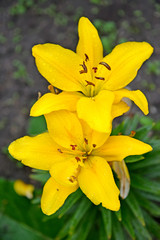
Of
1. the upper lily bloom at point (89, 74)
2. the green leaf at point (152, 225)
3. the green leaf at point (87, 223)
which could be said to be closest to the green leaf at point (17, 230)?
the green leaf at point (87, 223)

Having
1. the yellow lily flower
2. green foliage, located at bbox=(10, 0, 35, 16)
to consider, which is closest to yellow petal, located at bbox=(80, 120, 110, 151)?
the yellow lily flower

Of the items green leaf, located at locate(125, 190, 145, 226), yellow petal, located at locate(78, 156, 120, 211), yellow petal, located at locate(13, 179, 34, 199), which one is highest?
yellow petal, located at locate(78, 156, 120, 211)

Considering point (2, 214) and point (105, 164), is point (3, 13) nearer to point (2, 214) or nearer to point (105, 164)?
point (2, 214)

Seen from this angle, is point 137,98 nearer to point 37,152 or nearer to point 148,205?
point 37,152

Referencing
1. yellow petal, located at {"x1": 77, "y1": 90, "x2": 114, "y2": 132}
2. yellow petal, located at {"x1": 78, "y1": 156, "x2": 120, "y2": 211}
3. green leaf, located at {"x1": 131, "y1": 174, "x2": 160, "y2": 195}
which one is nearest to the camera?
yellow petal, located at {"x1": 77, "y1": 90, "x2": 114, "y2": 132}

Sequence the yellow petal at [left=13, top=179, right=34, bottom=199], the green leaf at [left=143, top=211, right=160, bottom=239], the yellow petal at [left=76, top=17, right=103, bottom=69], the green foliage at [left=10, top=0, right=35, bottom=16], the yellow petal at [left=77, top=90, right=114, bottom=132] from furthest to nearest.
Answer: the green foliage at [left=10, top=0, right=35, bottom=16], the yellow petal at [left=13, top=179, right=34, bottom=199], the green leaf at [left=143, top=211, right=160, bottom=239], the yellow petal at [left=76, top=17, right=103, bottom=69], the yellow petal at [left=77, top=90, right=114, bottom=132]

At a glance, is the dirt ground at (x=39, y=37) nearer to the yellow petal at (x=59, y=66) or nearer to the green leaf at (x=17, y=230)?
the green leaf at (x=17, y=230)

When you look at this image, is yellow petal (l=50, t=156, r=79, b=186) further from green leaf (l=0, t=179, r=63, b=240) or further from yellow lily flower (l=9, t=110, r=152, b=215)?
green leaf (l=0, t=179, r=63, b=240)

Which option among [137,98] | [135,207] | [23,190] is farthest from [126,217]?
[23,190]
